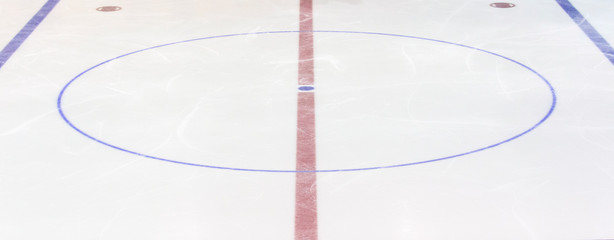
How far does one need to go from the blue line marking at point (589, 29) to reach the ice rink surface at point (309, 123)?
0.9 inches

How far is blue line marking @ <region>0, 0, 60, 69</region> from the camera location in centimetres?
568

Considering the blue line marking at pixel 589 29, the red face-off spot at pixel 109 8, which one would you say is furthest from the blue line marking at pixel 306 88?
the red face-off spot at pixel 109 8

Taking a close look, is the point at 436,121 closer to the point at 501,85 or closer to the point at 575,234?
the point at 501,85

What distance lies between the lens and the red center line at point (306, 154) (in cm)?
342

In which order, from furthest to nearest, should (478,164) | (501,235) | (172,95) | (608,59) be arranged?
(608,59), (172,95), (478,164), (501,235)

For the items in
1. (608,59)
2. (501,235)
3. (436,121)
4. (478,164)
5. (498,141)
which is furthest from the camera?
(608,59)

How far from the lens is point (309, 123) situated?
4.43 metres

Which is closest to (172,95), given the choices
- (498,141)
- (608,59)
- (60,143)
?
(60,143)

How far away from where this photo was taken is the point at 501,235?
332cm

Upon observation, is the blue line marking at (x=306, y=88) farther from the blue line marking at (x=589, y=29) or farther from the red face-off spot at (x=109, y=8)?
the red face-off spot at (x=109, y=8)

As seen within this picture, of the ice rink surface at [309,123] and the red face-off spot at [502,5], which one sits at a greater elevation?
the ice rink surface at [309,123]

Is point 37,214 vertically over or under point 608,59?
over

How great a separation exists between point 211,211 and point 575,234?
52.9 inches

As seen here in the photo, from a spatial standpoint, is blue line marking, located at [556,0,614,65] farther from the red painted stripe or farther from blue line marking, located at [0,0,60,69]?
blue line marking, located at [0,0,60,69]
